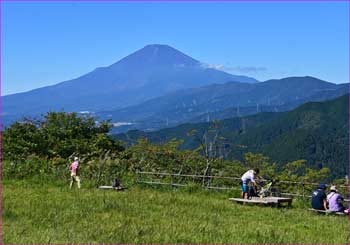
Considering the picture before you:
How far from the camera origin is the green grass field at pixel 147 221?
9.52 meters

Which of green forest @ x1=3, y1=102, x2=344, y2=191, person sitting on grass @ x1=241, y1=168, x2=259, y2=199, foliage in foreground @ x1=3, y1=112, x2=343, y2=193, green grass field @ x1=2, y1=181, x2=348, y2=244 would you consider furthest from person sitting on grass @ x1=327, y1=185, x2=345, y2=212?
green forest @ x1=3, y1=102, x2=344, y2=191

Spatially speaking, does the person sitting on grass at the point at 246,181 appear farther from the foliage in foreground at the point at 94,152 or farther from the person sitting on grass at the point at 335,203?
the foliage in foreground at the point at 94,152

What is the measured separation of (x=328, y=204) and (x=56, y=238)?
9768 millimetres

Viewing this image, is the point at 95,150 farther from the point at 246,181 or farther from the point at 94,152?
the point at 246,181

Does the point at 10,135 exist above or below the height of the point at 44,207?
above

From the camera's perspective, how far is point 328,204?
629 inches

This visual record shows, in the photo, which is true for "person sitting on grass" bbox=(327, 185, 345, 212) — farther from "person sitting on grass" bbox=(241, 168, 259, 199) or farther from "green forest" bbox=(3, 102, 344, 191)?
"green forest" bbox=(3, 102, 344, 191)

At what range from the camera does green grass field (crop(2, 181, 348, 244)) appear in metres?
9.52

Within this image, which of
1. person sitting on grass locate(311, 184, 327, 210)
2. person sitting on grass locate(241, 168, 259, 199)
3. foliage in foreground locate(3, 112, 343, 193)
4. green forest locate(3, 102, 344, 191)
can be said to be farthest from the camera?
green forest locate(3, 102, 344, 191)

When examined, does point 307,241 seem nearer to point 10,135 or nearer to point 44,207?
point 44,207

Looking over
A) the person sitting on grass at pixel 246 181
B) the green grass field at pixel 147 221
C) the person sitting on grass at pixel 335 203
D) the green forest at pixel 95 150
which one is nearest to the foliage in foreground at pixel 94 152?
the green forest at pixel 95 150

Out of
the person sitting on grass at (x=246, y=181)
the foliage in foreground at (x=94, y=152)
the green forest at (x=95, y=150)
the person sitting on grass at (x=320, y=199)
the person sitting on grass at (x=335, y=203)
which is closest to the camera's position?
the person sitting on grass at (x=335, y=203)

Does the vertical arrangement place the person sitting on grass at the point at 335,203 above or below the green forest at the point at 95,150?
below

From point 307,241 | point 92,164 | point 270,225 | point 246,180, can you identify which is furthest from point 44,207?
point 92,164
